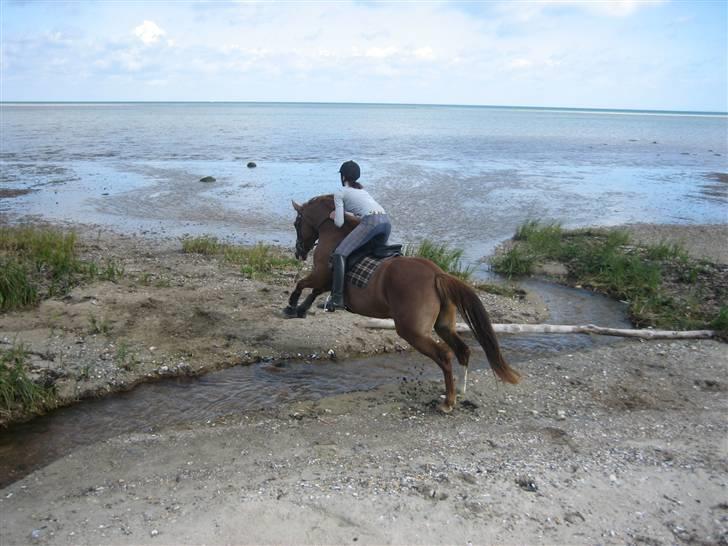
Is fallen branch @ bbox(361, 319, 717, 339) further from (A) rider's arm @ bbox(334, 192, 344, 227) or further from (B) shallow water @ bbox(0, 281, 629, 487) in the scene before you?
(A) rider's arm @ bbox(334, 192, 344, 227)

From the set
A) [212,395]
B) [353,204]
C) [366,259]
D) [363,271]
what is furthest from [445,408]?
[212,395]

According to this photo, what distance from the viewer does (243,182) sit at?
3138 centimetres

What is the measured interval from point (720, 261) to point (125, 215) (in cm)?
2038

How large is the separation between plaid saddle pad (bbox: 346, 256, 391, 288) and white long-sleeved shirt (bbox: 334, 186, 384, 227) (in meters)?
0.67

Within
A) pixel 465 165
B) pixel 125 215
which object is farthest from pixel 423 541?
pixel 465 165

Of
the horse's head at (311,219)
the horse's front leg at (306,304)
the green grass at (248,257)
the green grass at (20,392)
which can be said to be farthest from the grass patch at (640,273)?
the green grass at (20,392)

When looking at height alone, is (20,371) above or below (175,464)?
above

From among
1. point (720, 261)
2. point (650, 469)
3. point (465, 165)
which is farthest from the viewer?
point (465, 165)

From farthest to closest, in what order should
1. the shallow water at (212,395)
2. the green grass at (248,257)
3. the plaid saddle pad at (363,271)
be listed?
the green grass at (248,257), the plaid saddle pad at (363,271), the shallow water at (212,395)

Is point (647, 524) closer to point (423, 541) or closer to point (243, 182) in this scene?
point (423, 541)

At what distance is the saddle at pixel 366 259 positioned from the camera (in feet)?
25.9

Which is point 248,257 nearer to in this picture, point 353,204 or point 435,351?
point 353,204

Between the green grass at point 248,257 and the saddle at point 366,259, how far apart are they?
16.5 feet

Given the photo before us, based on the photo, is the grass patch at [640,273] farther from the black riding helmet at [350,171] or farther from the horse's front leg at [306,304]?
the black riding helmet at [350,171]
